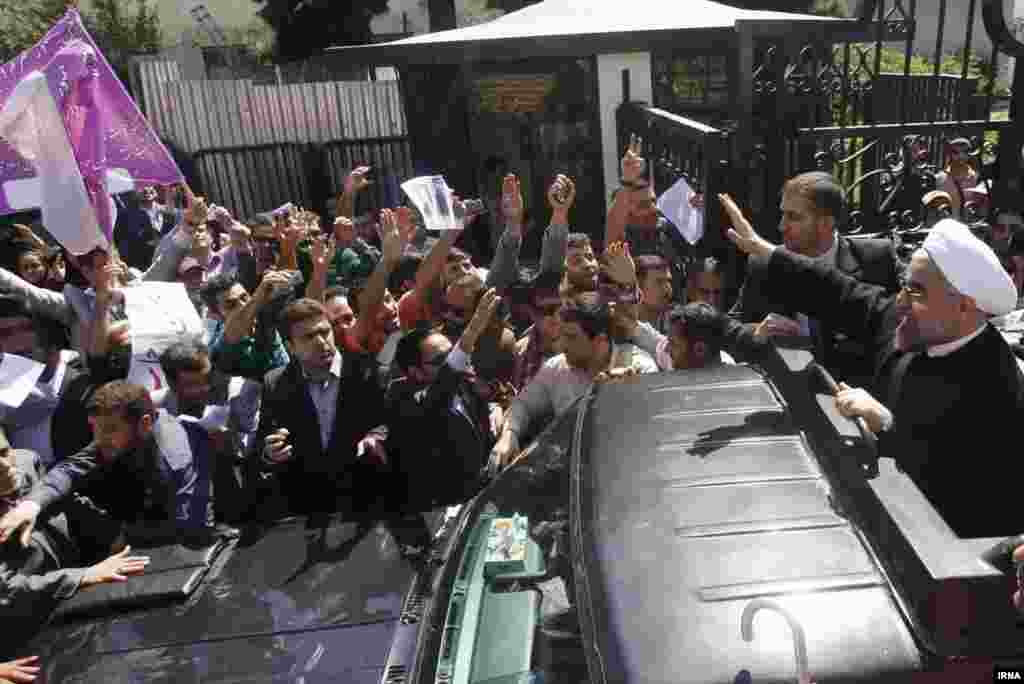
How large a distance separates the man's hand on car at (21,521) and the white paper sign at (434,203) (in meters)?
2.54

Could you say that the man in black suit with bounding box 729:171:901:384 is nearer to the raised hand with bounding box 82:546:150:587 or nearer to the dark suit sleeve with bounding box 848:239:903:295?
the dark suit sleeve with bounding box 848:239:903:295

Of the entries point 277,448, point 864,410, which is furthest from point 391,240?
point 864,410

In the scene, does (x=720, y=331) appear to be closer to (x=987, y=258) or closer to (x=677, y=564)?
(x=987, y=258)

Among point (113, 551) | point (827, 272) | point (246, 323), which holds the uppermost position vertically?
point (827, 272)

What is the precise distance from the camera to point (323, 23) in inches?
739

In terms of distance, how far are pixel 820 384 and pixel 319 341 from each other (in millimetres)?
2060

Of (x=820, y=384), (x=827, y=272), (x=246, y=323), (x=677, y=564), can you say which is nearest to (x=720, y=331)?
(x=827, y=272)

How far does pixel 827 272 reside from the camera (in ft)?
8.56

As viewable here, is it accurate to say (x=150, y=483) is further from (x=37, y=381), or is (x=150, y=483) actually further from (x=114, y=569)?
(x=37, y=381)

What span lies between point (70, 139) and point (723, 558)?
13.4ft

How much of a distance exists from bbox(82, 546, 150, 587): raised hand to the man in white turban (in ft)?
7.00

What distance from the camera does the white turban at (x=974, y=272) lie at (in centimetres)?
204

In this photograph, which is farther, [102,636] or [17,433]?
[17,433]

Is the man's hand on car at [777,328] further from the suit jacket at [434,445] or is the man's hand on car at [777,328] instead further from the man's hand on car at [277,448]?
the man's hand on car at [277,448]
